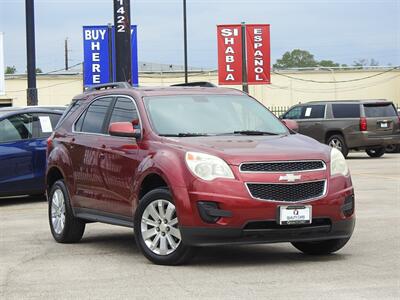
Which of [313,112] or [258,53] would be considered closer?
[313,112]

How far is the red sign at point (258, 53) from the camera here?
108ft

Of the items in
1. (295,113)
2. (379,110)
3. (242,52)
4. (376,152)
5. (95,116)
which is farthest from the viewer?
(242,52)

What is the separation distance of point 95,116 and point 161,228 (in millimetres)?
2342

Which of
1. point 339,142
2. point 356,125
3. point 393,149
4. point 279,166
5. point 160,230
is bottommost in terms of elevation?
point 393,149

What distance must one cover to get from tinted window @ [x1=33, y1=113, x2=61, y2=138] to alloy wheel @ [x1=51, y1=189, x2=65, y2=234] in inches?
184

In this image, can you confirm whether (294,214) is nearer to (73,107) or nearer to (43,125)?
(73,107)

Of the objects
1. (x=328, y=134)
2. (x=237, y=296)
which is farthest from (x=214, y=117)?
(x=328, y=134)

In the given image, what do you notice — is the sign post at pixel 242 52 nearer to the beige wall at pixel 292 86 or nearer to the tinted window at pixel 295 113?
the tinted window at pixel 295 113

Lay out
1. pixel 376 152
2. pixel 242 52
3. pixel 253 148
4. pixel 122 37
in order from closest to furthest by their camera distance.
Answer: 1. pixel 253 148
2. pixel 122 37
3. pixel 376 152
4. pixel 242 52

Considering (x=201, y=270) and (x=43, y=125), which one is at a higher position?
(x=43, y=125)

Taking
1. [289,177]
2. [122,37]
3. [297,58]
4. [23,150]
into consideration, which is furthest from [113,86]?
[297,58]

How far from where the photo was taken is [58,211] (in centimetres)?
1030

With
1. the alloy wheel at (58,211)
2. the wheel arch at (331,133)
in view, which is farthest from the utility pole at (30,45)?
the alloy wheel at (58,211)

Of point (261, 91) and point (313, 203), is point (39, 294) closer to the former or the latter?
point (313, 203)
